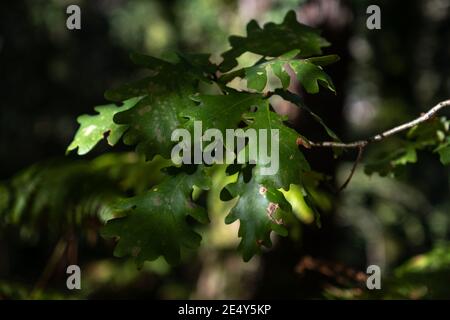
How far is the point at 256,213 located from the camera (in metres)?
1.11

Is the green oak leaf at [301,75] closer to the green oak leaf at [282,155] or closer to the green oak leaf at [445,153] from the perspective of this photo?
the green oak leaf at [282,155]

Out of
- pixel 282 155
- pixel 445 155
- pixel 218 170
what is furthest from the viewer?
pixel 218 170

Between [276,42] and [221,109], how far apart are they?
387 millimetres

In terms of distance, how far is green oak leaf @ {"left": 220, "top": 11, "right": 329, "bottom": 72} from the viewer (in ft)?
4.64

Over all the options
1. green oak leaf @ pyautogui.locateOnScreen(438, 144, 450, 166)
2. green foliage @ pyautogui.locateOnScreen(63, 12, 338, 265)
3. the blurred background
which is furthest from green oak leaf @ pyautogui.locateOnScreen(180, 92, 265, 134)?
the blurred background

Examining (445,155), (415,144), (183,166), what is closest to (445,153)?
(445,155)

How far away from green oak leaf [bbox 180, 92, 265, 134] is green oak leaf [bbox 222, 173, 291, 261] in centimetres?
13

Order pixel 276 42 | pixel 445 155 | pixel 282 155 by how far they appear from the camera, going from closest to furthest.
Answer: pixel 282 155 → pixel 445 155 → pixel 276 42

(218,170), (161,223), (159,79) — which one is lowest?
(161,223)

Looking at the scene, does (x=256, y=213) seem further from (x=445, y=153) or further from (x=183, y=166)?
(x=445, y=153)

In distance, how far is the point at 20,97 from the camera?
21.8 feet

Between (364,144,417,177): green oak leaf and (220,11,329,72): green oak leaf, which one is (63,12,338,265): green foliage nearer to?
(220,11,329,72): green oak leaf

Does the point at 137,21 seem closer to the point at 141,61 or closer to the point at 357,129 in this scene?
the point at 357,129

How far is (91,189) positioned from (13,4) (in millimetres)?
4709
